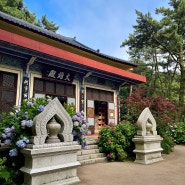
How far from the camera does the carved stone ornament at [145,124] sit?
6539 millimetres

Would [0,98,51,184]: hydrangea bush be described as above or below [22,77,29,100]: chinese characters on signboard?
below

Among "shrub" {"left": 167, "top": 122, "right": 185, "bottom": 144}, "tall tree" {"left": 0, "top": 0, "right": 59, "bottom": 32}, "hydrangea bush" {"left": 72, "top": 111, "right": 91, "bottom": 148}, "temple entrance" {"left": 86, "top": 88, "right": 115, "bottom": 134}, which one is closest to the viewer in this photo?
"hydrangea bush" {"left": 72, "top": 111, "right": 91, "bottom": 148}

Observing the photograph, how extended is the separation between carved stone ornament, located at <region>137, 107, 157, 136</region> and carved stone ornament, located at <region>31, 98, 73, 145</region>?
309 cm

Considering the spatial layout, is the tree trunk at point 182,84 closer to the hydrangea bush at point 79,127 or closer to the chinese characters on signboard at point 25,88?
the chinese characters on signboard at point 25,88

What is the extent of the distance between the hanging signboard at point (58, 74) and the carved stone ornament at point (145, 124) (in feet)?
13.1

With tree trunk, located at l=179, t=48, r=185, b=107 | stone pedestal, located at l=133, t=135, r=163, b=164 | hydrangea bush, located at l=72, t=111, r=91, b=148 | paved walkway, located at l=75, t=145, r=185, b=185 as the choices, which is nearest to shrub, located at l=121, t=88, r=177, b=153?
stone pedestal, located at l=133, t=135, r=163, b=164

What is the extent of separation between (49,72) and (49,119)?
4.80m

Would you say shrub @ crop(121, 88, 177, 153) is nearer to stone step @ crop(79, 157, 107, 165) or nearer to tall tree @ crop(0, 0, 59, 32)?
stone step @ crop(79, 157, 107, 165)

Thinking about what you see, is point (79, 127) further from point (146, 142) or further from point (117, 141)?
point (146, 142)

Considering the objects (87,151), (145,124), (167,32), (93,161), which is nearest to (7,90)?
(87,151)

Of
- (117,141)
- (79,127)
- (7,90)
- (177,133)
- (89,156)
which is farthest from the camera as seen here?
(177,133)

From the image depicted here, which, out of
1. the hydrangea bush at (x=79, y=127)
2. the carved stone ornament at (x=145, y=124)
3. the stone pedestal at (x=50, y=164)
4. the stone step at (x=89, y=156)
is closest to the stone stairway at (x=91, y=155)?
the stone step at (x=89, y=156)

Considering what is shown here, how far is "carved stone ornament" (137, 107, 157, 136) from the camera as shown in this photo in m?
6.54

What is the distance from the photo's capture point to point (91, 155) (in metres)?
6.29
